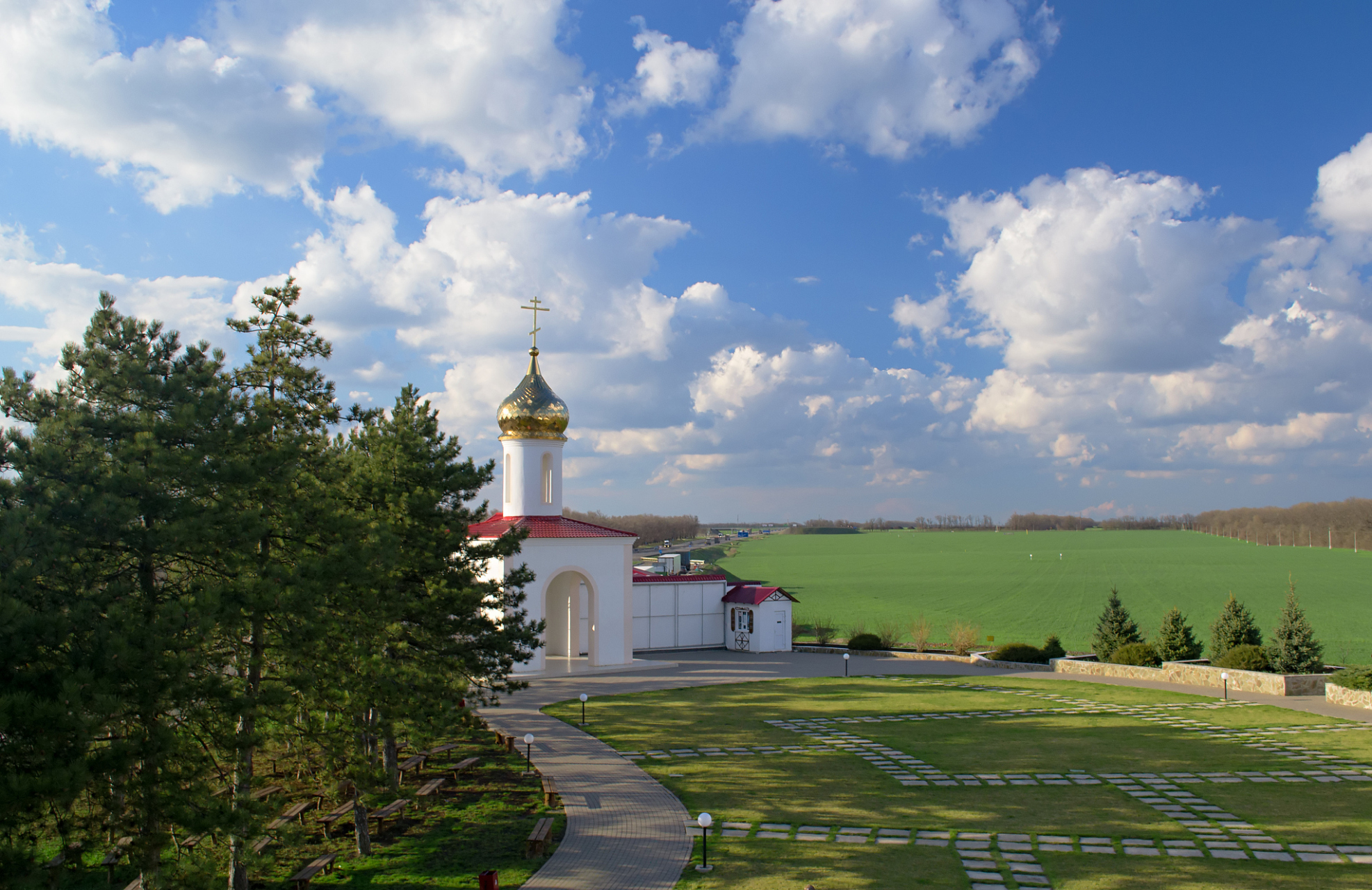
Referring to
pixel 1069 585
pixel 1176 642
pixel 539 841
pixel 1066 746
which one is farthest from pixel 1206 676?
pixel 1069 585

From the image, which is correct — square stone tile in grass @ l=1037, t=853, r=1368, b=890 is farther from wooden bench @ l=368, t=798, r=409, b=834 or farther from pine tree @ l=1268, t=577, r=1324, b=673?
pine tree @ l=1268, t=577, r=1324, b=673

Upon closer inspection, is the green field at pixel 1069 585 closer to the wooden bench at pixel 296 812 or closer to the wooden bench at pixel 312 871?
the wooden bench at pixel 296 812

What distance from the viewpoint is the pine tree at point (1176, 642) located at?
30.4 m

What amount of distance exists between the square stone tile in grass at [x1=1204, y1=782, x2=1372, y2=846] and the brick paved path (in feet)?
30.5

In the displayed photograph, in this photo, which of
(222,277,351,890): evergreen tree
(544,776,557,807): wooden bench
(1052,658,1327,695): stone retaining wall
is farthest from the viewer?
(1052,658,1327,695): stone retaining wall

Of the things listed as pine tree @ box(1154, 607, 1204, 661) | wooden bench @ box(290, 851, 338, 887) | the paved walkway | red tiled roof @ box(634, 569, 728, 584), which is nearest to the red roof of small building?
red tiled roof @ box(634, 569, 728, 584)

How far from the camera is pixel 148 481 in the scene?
30.6 ft

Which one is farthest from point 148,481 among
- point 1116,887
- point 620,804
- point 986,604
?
point 986,604

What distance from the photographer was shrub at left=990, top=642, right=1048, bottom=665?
3341cm

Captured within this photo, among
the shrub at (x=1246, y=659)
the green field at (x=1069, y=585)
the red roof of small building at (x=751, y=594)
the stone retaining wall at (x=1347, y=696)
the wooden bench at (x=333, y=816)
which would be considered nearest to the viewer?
the wooden bench at (x=333, y=816)

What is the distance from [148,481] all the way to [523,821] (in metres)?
8.34

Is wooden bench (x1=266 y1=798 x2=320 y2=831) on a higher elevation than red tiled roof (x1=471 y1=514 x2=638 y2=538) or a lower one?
lower

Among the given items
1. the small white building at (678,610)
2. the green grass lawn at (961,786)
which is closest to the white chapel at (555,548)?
the small white building at (678,610)

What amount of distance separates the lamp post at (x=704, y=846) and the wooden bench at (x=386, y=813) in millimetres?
5467
